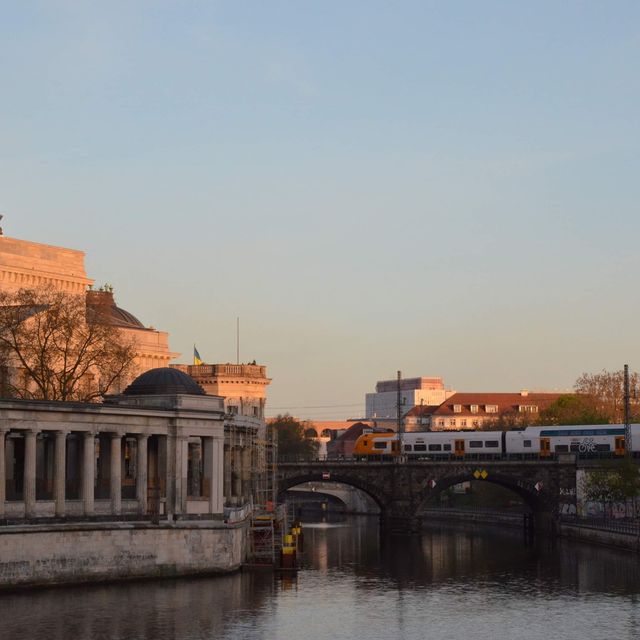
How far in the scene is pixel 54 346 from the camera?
360ft

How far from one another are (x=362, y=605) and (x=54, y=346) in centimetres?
4136

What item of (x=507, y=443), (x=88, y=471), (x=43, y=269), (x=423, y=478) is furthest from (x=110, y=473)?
(x=507, y=443)

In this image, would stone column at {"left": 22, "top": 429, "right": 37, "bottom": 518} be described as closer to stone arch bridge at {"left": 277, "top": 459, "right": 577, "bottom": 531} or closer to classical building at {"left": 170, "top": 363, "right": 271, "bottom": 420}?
stone arch bridge at {"left": 277, "top": 459, "right": 577, "bottom": 531}

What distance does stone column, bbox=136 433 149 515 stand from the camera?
8319 centimetres

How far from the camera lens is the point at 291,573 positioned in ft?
298

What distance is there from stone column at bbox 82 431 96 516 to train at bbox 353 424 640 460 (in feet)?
250

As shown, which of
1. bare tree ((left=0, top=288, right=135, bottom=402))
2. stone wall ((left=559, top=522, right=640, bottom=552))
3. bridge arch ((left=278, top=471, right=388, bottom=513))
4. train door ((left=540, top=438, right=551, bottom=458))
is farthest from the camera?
train door ((left=540, top=438, right=551, bottom=458))

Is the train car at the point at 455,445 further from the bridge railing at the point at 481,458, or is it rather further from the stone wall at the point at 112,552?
the stone wall at the point at 112,552

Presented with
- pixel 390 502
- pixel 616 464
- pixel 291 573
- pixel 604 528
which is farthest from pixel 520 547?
pixel 291 573

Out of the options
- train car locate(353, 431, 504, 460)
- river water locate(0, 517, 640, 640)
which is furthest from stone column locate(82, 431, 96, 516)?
train car locate(353, 431, 504, 460)

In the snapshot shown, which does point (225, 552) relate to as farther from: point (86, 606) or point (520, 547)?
point (520, 547)

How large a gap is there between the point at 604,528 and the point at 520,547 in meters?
8.64

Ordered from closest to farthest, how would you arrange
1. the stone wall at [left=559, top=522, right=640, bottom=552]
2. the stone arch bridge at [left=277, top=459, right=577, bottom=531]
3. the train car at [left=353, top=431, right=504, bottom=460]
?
1. the stone wall at [left=559, top=522, right=640, bottom=552]
2. the stone arch bridge at [left=277, top=459, right=577, bottom=531]
3. the train car at [left=353, top=431, right=504, bottom=460]

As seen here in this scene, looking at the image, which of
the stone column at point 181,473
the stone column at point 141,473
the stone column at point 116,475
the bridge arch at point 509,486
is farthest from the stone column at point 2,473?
the bridge arch at point 509,486
